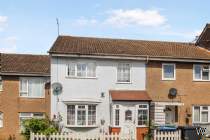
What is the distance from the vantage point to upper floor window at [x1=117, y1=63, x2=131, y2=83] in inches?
1310

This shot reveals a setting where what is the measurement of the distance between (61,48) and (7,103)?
23.7ft

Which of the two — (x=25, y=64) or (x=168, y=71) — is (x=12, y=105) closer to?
(x=25, y=64)

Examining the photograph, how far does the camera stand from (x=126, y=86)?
33.3 metres

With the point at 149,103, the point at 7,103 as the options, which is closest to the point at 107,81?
the point at 149,103

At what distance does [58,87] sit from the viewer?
106 feet

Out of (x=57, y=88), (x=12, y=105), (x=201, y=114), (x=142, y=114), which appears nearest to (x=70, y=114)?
(x=57, y=88)

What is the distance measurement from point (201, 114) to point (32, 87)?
1374 centimetres

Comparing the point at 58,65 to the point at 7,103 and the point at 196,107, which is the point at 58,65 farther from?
the point at 196,107

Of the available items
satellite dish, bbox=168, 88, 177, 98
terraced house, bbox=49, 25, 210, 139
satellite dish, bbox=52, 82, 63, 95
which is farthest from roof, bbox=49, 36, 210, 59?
satellite dish, bbox=168, 88, 177, 98

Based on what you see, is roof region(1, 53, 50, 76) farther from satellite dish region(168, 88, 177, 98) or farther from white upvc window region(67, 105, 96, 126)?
satellite dish region(168, 88, 177, 98)

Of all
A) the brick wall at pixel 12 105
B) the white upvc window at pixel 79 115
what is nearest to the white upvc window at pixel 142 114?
the white upvc window at pixel 79 115

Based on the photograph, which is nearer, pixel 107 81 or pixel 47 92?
pixel 107 81

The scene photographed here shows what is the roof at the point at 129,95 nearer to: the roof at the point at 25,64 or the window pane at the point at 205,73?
the window pane at the point at 205,73

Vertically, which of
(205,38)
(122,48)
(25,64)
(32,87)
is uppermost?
(205,38)
